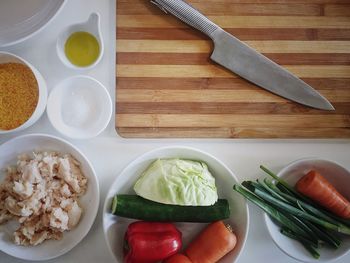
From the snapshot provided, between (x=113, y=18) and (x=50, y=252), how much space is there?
68cm

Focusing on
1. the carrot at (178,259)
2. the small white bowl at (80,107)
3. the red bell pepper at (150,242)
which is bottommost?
the carrot at (178,259)

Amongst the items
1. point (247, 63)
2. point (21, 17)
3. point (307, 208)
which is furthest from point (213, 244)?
point (21, 17)

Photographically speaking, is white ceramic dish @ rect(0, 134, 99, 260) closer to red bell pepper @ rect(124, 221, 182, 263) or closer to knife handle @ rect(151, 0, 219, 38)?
red bell pepper @ rect(124, 221, 182, 263)

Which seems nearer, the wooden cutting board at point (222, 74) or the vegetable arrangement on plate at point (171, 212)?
the vegetable arrangement on plate at point (171, 212)

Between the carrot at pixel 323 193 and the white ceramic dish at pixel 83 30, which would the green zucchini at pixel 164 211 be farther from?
the white ceramic dish at pixel 83 30

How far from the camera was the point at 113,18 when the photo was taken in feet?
4.12

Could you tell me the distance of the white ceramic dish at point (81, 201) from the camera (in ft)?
3.75

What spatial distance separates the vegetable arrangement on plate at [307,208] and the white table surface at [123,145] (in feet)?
0.27

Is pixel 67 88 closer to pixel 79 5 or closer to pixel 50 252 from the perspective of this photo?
pixel 79 5

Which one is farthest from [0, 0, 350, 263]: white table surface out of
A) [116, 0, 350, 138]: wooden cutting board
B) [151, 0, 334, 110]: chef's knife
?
[151, 0, 334, 110]: chef's knife

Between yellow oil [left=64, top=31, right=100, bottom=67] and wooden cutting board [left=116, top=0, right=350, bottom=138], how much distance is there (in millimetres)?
74

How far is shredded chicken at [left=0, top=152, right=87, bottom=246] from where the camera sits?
111 centimetres

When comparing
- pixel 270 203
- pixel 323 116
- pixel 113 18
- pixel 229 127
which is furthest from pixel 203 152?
pixel 113 18

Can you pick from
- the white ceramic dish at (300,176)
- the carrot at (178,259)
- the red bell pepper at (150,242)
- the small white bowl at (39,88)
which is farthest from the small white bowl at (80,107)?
the white ceramic dish at (300,176)
